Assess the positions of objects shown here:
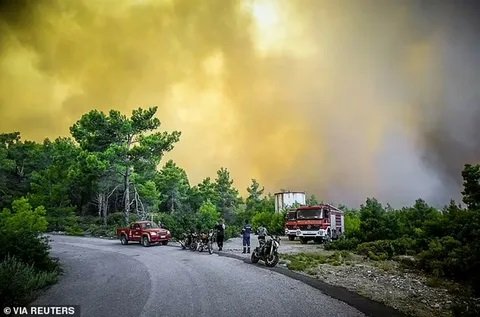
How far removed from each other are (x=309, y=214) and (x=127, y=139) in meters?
24.9

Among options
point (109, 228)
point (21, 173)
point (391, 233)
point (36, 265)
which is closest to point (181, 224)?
point (109, 228)

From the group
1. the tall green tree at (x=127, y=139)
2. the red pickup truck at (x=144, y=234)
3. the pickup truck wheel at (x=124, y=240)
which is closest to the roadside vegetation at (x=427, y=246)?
the red pickup truck at (x=144, y=234)

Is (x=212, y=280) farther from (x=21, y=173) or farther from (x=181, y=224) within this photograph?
(x=21, y=173)

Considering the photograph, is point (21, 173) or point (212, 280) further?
point (21, 173)

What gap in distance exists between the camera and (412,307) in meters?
9.06

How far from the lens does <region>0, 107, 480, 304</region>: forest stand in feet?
45.0

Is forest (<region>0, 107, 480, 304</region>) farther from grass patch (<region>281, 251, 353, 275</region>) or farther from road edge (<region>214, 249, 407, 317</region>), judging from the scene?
road edge (<region>214, 249, 407, 317</region>)

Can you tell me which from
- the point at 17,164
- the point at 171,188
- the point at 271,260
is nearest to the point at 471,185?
the point at 271,260

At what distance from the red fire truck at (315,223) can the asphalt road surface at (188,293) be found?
43.8 ft

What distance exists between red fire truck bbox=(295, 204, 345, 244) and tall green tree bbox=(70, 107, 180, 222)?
786 inches

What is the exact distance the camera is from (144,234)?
87.4 feet

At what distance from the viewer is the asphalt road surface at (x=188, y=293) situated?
793 centimetres

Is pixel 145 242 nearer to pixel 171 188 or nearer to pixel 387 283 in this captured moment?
pixel 387 283

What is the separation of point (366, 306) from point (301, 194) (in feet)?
167
